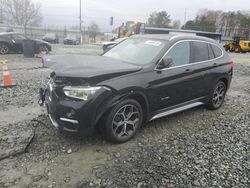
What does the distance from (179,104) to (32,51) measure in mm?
12594

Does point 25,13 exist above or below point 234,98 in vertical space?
above

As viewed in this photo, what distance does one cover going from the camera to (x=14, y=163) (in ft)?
11.0

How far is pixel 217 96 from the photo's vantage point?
5836 millimetres

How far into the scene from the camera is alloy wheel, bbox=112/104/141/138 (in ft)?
12.6

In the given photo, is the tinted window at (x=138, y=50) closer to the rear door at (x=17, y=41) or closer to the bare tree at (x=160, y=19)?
the rear door at (x=17, y=41)

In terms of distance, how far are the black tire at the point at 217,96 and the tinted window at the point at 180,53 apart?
127 cm

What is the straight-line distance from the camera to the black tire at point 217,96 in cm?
562

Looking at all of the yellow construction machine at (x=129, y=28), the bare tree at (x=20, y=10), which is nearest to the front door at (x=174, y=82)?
the yellow construction machine at (x=129, y=28)

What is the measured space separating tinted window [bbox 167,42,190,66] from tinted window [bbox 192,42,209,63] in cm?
21

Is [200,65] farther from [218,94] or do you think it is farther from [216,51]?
[218,94]

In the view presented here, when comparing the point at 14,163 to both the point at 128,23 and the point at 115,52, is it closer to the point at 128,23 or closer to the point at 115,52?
the point at 115,52

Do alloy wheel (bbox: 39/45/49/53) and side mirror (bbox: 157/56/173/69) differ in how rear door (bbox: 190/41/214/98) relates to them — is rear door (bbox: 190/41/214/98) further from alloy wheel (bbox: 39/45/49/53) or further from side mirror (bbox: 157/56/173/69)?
alloy wheel (bbox: 39/45/49/53)

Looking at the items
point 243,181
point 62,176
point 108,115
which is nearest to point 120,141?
point 108,115

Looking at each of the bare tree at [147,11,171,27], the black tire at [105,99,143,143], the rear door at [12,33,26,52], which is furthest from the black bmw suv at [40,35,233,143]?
the bare tree at [147,11,171,27]
